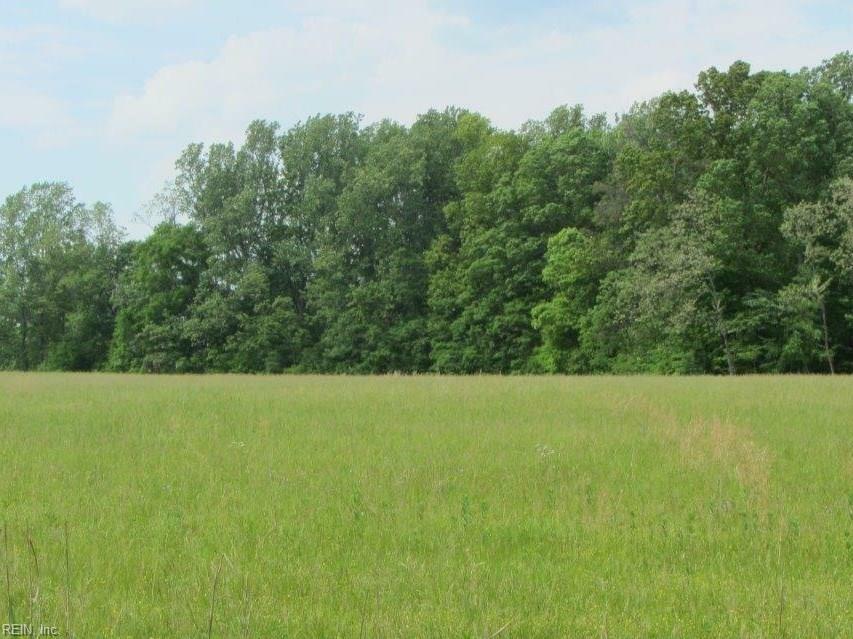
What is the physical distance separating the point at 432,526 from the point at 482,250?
46913 mm

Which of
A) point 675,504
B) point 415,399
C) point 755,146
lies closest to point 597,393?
point 415,399

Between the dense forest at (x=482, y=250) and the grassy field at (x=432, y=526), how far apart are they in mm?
27477

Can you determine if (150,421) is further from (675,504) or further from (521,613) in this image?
(521,613)

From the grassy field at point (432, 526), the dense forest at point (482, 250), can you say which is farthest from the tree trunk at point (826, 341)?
the grassy field at point (432, 526)

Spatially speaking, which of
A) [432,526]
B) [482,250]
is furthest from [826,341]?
[432,526]

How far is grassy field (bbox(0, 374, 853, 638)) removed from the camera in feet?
18.4

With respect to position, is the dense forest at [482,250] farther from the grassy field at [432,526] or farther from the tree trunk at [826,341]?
the grassy field at [432,526]

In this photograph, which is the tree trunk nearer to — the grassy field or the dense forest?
the dense forest

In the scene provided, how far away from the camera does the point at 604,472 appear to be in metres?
10.6

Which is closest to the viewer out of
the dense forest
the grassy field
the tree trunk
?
the grassy field

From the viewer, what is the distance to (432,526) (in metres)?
7.93

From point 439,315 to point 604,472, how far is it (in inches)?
1792

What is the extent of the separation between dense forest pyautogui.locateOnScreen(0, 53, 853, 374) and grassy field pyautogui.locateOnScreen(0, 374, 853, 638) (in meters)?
27.5

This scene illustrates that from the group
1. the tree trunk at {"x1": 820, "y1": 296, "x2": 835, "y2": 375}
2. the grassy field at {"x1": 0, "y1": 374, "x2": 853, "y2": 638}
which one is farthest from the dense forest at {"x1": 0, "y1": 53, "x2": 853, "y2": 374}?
the grassy field at {"x1": 0, "y1": 374, "x2": 853, "y2": 638}
